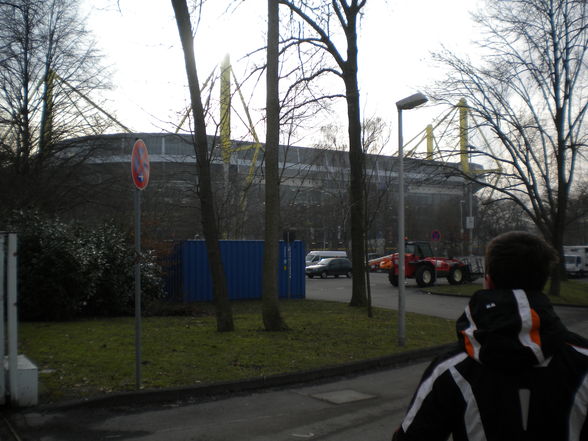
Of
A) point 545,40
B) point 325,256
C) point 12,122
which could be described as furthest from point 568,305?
point 325,256

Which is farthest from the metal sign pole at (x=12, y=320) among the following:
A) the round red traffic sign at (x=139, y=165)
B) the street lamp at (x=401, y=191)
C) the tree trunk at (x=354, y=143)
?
the tree trunk at (x=354, y=143)

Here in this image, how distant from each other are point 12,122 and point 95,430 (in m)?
16.1

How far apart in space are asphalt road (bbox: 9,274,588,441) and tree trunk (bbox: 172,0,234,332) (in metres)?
4.03

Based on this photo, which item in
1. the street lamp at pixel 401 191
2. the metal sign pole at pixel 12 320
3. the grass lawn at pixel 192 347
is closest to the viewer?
the metal sign pole at pixel 12 320

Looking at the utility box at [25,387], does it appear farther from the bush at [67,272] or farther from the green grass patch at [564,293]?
the green grass patch at [564,293]

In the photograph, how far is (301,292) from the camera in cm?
2234

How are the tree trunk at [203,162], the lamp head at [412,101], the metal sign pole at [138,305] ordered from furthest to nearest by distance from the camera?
the tree trunk at [203,162], the lamp head at [412,101], the metal sign pole at [138,305]

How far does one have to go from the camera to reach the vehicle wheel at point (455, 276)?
96.4 ft

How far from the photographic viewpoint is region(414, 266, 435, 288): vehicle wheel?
28609mm

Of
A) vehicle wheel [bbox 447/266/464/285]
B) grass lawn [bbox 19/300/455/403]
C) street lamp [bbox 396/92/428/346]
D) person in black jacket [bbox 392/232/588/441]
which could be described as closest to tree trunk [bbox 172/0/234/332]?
grass lawn [bbox 19/300/455/403]

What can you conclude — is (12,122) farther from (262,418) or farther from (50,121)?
(262,418)

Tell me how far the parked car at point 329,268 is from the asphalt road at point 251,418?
32018mm

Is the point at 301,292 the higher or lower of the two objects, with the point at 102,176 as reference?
lower

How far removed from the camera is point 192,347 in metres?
9.73
